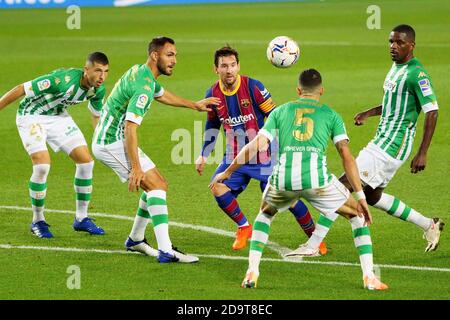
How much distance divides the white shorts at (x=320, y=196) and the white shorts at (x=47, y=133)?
302cm

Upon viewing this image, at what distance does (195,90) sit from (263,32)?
9637mm

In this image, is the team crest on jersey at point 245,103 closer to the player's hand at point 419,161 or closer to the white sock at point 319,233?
the white sock at point 319,233

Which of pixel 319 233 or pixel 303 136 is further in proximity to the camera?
pixel 319 233

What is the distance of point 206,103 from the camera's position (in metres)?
10.1

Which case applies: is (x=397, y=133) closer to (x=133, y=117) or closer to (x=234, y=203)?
(x=234, y=203)

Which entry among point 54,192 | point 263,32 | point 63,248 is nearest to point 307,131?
point 63,248

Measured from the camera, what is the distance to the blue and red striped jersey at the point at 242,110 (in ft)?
33.8

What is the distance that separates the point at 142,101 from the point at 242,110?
4.51ft

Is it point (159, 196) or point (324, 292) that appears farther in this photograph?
point (159, 196)

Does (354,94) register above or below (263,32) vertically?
below

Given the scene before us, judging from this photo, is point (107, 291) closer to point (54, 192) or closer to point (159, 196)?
point (159, 196)

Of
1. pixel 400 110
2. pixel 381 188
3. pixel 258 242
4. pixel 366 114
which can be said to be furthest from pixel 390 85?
pixel 258 242

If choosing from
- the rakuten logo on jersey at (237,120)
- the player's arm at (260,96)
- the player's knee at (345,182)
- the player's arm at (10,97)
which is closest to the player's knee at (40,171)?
the player's arm at (10,97)
